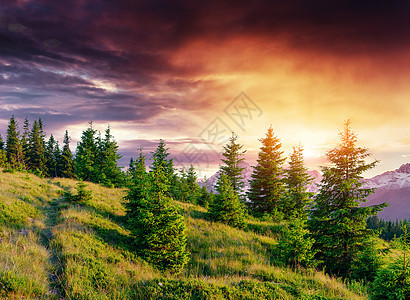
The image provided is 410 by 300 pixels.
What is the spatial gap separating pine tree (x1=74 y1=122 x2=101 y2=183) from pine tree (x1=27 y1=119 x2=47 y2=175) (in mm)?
23470

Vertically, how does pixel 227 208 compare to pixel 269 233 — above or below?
above

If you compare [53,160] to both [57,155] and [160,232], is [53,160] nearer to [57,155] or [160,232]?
[57,155]

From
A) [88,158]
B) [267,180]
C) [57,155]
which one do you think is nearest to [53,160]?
[57,155]

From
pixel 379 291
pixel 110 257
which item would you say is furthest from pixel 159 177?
pixel 379 291

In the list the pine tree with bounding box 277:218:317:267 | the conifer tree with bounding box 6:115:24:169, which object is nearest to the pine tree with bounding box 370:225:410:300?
the pine tree with bounding box 277:218:317:267

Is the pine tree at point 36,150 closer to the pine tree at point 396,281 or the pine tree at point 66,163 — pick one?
the pine tree at point 66,163

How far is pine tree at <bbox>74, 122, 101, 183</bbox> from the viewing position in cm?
3462

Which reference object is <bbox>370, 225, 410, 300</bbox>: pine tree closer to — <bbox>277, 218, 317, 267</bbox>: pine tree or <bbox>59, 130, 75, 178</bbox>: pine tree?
<bbox>277, 218, 317, 267</bbox>: pine tree

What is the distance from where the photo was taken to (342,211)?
10.6 m

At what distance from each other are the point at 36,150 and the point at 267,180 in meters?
61.4

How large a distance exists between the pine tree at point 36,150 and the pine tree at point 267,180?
54712 mm

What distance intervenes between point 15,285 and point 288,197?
883 inches

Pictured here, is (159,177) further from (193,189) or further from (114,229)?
(193,189)

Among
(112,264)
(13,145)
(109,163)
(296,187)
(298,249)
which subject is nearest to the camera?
(112,264)
